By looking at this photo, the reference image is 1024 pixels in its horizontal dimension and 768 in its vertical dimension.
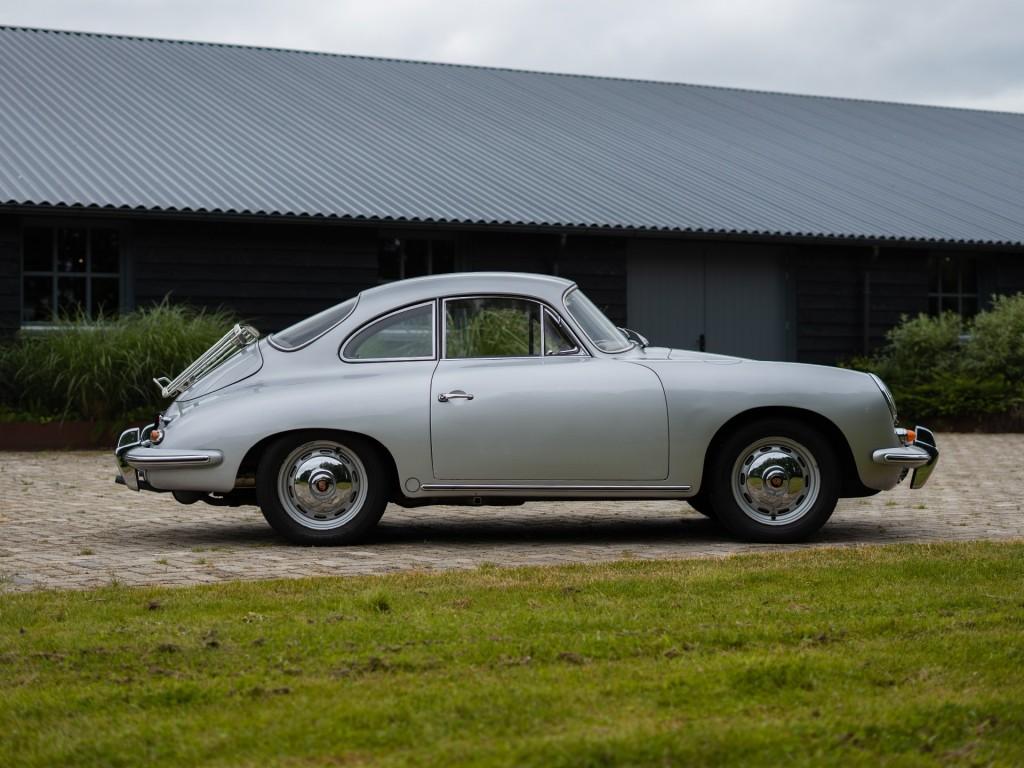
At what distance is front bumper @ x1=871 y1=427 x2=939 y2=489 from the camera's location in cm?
761

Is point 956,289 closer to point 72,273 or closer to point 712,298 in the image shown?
point 712,298

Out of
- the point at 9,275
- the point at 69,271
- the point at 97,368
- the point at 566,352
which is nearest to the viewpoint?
the point at 566,352

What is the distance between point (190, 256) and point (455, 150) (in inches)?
198

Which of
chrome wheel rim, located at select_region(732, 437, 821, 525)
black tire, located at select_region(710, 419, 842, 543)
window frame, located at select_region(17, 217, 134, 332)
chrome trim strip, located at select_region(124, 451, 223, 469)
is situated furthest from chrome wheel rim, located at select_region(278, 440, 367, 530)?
window frame, located at select_region(17, 217, 134, 332)

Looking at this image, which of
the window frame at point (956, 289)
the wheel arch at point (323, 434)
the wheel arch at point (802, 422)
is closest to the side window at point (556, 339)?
the wheel arch at point (802, 422)

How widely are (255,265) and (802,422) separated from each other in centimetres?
1082

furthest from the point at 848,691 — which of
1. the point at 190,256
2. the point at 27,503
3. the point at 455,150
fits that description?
the point at 455,150

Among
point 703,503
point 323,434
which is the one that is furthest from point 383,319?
point 703,503

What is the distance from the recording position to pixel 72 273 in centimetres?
1669

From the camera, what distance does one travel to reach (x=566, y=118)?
924 inches

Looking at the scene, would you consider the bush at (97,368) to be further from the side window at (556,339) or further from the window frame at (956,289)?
the window frame at (956,289)

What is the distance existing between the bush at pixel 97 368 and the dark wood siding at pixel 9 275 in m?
1.12

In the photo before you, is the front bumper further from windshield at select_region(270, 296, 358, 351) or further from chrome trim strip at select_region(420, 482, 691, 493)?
windshield at select_region(270, 296, 358, 351)

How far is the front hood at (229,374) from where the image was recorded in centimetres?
784
